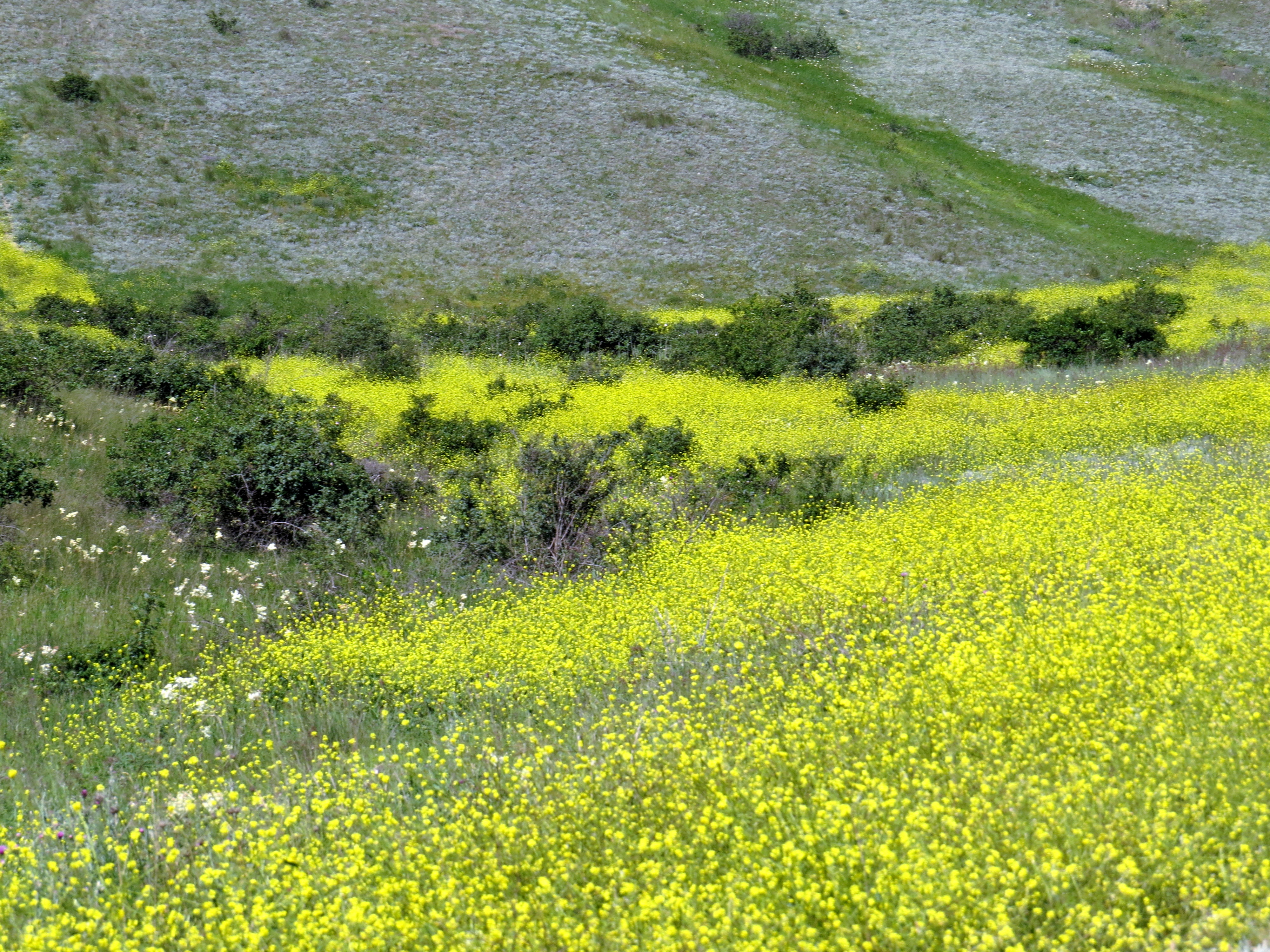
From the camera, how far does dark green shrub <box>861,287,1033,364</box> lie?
25.4 m

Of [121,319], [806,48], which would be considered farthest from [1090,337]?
[806,48]

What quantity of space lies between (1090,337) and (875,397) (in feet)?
27.1

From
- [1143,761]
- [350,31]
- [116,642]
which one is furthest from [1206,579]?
[350,31]

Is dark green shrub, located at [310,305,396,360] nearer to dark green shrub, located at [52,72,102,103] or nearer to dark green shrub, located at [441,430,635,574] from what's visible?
dark green shrub, located at [441,430,635,574]

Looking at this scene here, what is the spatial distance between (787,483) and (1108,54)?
58691 millimetres

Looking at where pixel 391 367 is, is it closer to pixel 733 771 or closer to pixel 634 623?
pixel 634 623

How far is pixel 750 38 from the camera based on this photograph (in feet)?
189

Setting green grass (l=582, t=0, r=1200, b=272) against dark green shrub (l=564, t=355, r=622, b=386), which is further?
green grass (l=582, t=0, r=1200, b=272)

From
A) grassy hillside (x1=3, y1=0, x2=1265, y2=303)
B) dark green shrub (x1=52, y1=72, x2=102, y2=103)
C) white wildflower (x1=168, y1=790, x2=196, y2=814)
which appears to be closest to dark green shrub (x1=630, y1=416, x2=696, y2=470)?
white wildflower (x1=168, y1=790, x2=196, y2=814)

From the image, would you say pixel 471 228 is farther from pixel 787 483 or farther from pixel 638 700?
pixel 638 700

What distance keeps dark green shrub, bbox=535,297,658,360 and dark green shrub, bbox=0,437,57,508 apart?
15831 millimetres

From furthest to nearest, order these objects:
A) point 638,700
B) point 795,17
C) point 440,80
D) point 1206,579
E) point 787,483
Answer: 1. point 795,17
2. point 440,80
3. point 787,483
4. point 1206,579
5. point 638,700

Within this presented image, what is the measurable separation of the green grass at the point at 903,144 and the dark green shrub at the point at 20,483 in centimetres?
3825

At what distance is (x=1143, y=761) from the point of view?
4.86 meters
